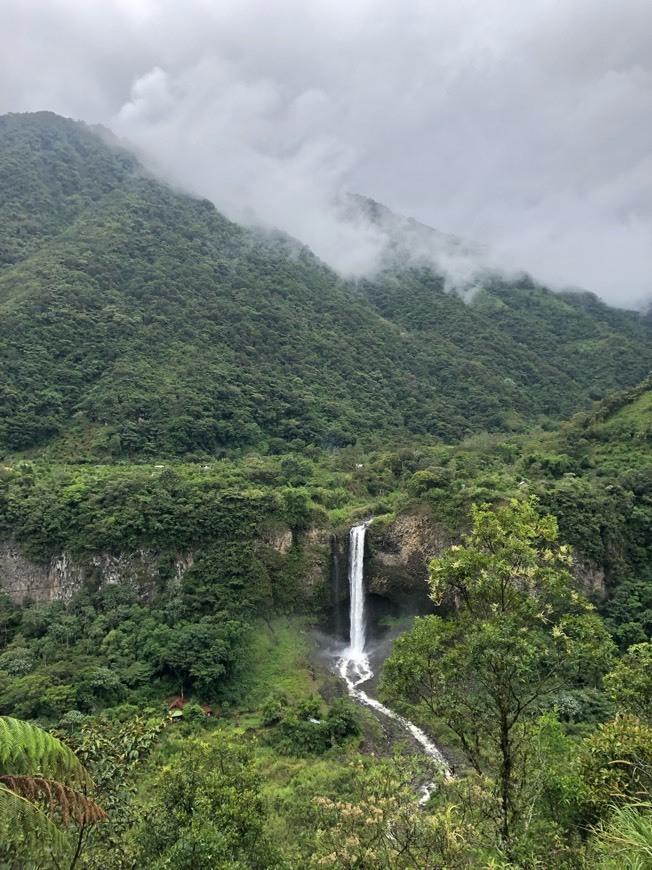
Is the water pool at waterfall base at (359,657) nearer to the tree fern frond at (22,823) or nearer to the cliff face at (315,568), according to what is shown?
the cliff face at (315,568)

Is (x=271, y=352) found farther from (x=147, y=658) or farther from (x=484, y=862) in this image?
(x=484, y=862)

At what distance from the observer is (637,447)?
41.0 m

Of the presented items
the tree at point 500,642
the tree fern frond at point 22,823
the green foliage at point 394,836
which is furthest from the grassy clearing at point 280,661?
the tree fern frond at point 22,823

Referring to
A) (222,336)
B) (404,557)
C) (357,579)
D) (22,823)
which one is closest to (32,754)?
(22,823)

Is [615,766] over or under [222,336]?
under

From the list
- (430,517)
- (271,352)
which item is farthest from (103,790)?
(271,352)

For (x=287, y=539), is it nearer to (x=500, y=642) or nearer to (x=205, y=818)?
(x=205, y=818)

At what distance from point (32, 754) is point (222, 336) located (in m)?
65.3

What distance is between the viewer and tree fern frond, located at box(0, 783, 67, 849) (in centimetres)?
509

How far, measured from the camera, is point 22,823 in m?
5.23

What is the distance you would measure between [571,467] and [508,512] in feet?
118

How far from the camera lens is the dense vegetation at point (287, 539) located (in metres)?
8.10

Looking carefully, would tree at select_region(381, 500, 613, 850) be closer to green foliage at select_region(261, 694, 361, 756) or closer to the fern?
the fern

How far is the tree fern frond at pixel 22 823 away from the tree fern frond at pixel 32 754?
549 mm
